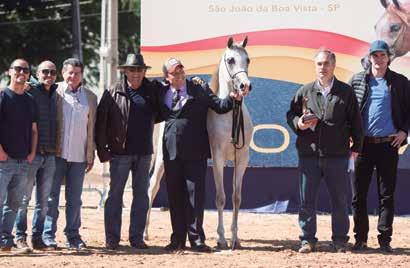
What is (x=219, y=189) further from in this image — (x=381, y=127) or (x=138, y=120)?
(x=381, y=127)

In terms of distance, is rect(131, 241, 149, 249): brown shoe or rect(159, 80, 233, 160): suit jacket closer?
rect(159, 80, 233, 160): suit jacket

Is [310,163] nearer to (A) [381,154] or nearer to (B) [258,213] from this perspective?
(A) [381,154]

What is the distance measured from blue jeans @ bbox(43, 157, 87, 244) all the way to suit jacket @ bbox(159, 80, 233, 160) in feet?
3.14

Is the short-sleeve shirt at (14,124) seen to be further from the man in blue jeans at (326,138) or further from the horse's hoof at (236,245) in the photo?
the man in blue jeans at (326,138)

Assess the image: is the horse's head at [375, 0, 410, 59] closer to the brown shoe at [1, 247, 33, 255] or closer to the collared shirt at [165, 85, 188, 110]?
the collared shirt at [165, 85, 188, 110]

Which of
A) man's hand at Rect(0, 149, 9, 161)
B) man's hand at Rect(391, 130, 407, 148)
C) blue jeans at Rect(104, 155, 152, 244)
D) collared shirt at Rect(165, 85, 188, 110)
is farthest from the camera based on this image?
blue jeans at Rect(104, 155, 152, 244)

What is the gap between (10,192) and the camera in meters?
8.86

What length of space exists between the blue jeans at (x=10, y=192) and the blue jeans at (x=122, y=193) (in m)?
1.06

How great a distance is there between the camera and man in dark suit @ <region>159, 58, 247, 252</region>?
9.30m

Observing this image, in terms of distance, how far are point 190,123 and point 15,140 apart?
71.6 inches

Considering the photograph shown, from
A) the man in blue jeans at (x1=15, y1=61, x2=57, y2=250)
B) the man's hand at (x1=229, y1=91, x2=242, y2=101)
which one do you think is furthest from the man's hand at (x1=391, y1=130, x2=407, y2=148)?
the man in blue jeans at (x1=15, y1=61, x2=57, y2=250)

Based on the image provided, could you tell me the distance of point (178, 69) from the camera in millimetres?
9312

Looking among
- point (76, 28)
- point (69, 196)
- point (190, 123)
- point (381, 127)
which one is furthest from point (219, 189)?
point (76, 28)

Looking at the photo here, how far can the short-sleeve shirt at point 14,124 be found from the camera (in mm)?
8695
